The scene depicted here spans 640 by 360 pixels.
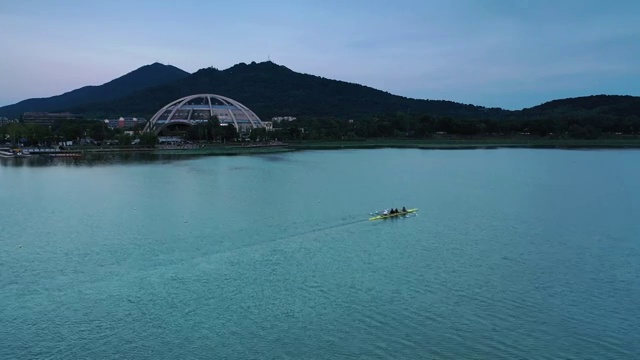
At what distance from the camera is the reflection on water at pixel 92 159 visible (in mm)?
38094

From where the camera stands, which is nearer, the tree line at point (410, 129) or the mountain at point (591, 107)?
the tree line at point (410, 129)

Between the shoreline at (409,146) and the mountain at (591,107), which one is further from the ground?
the mountain at (591,107)

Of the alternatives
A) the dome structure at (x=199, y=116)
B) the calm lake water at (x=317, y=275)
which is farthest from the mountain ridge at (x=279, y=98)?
the calm lake water at (x=317, y=275)

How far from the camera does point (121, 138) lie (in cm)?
5141

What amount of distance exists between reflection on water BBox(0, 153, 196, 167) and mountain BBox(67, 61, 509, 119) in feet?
243

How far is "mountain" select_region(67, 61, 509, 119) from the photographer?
418 feet

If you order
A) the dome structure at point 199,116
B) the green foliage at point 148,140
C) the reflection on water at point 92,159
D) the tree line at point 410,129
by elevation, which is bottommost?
the reflection on water at point 92,159

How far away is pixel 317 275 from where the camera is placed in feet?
39.1

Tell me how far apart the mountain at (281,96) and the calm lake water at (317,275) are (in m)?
100.0

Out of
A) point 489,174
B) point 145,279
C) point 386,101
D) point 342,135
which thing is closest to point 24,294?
point 145,279

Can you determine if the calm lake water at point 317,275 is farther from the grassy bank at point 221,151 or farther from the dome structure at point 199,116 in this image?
the dome structure at point 199,116

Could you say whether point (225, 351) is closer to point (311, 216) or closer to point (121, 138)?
point (311, 216)

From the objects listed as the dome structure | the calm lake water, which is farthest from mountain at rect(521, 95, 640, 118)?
the calm lake water

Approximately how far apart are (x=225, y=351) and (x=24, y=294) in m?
4.88
